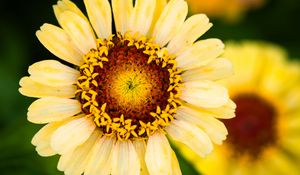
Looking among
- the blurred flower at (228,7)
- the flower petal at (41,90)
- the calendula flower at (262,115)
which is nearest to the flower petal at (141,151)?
the flower petal at (41,90)

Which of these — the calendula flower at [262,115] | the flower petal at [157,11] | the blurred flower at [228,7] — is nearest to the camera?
the flower petal at [157,11]

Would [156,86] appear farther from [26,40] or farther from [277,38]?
[277,38]

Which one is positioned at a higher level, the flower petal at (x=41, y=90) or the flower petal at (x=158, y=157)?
the flower petal at (x=41, y=90)

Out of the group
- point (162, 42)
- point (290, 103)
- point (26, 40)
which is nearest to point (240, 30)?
point (290, 103)

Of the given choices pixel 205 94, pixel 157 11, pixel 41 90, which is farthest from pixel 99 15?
pixel 205 94

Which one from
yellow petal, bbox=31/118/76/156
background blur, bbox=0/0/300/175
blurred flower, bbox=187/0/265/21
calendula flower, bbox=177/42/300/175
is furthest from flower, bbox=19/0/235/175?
blurred flower, bbox=187/0/265/21

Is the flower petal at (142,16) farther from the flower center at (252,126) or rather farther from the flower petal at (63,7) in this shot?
the flower center at (252,126)

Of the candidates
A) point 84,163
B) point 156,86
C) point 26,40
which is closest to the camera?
point 84,163
